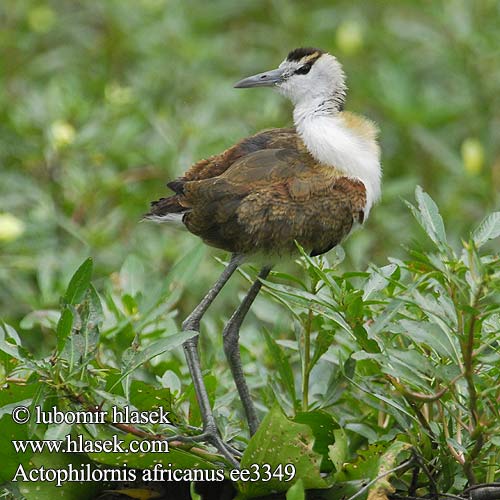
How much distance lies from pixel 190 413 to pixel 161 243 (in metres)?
1.65

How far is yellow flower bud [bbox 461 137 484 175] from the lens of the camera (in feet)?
16.5

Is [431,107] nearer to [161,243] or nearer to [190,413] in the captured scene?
[161,243]

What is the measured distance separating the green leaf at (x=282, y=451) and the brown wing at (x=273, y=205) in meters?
0.47

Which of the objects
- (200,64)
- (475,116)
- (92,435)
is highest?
(200,64)

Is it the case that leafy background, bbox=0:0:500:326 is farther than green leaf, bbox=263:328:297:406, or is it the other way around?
leafy background, bbox=0:0:500:326

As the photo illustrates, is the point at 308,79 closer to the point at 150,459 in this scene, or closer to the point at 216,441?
the point at 216,441

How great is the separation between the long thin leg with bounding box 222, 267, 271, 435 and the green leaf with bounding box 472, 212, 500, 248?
592 mm

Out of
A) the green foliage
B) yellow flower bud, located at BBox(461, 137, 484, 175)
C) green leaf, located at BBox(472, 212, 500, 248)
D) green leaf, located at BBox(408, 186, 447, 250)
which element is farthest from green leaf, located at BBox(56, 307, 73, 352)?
yellow flower bud, located at BBox(461, 137, 484, 175)

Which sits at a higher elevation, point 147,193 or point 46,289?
point 147,193

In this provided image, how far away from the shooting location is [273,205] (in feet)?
8.45

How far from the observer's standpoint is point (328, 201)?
2611 mm

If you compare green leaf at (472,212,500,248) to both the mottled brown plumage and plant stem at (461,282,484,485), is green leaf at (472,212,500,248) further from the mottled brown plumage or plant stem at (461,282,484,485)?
the mottled brown plumage

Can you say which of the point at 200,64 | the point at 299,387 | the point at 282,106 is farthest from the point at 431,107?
the point at 299,387

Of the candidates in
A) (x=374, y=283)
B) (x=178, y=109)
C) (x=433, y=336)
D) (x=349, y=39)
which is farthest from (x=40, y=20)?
(x=433, y=336)
